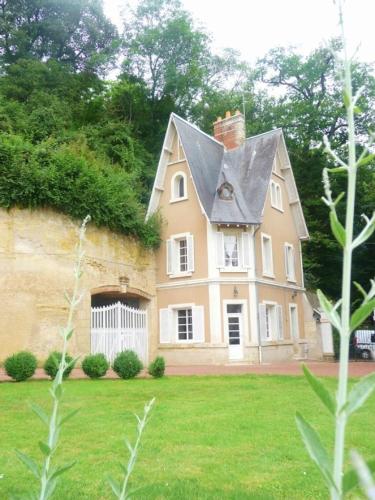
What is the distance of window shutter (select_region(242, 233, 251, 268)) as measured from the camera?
2142cm

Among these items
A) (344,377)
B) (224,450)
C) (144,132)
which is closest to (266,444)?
(224,450)

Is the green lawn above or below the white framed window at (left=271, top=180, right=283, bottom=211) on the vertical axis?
below

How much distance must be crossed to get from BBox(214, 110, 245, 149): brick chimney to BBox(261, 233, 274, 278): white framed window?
5.63m

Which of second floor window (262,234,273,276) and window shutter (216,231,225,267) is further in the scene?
second floor window (262,234,273,276)

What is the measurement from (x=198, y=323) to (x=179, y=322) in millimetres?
1412

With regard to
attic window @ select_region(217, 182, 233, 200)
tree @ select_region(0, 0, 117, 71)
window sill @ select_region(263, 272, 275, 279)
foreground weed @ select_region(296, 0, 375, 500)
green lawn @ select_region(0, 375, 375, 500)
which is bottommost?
green lawn @ select_region(0, 375, 375, 500)

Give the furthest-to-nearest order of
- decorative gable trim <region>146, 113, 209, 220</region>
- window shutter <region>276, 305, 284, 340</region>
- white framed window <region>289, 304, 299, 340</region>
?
white framed window <region>289, 304, 299, 340</region>, decorative gable trim <region>146, 113, 209, 220</region>, window shutter <region>276, 305, 284, 340</region>

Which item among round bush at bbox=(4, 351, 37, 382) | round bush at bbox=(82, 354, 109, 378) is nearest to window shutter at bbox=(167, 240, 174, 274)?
round bush at bbox=(82, 354, 109, 378)

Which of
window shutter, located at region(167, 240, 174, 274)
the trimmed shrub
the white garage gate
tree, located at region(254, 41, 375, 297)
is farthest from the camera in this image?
tree, located at region(254, 41, 375, 297)

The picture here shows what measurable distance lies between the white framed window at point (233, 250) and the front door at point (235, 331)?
1.69 metres

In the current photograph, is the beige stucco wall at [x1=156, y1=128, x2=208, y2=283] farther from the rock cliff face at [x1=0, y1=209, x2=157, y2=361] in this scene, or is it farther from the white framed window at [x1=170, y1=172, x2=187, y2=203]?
the rock cliff face at [x1=0, y1=209, x2=157, y2=361]

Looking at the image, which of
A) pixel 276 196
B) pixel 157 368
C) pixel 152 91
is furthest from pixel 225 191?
pixel 152 91

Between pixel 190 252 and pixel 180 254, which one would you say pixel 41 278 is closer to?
pixel 190 252

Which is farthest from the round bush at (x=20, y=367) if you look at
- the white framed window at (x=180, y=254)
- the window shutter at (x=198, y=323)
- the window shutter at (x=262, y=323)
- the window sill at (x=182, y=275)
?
the window shutter at (x=262, y=323)
